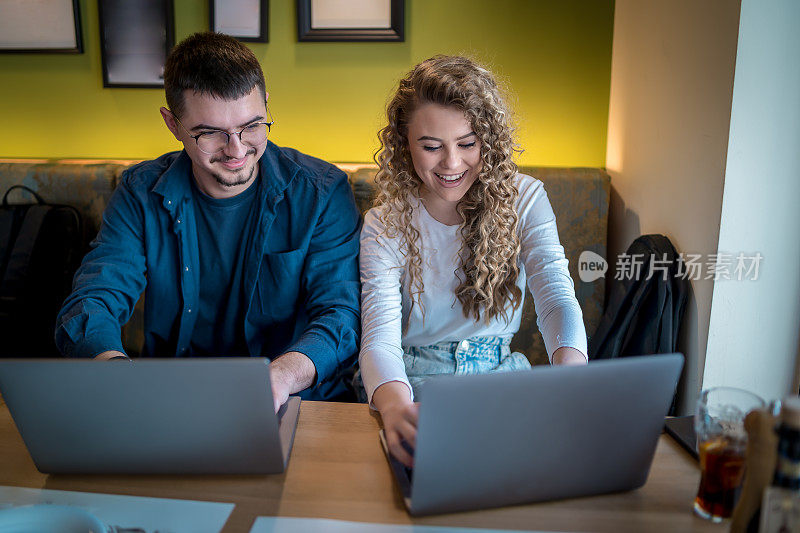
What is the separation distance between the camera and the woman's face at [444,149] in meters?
1.32

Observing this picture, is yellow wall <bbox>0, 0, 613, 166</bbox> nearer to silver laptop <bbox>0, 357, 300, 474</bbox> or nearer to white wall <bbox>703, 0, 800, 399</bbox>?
white wall <bbox>703, 0, 800, 399</bbox>

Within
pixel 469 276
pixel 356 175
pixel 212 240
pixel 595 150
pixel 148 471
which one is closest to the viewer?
pixel 148 471

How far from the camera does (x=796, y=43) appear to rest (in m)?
1.37

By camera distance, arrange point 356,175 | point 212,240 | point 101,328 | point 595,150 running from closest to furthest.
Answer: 1. point 101,328
2. point 212,240
3. point 356,175
4. point 595,150

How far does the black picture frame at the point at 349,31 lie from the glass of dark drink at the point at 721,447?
170 centimetres

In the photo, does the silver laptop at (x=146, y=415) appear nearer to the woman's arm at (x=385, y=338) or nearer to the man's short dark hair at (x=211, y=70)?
the woman's arm at (x=385, y=338)

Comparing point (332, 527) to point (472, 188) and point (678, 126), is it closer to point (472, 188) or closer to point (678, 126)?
point (472, 188)

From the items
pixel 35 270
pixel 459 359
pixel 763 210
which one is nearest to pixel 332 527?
pixel 459 359

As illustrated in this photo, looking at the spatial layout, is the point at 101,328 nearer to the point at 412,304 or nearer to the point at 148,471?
Answer: the point at 148,471

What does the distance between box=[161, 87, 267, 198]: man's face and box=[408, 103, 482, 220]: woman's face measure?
361 millimetres

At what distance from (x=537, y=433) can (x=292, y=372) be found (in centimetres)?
60

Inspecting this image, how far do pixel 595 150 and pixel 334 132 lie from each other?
0.92m

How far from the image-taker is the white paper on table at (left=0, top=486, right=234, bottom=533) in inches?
30.3

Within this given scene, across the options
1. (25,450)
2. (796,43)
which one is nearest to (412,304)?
(25,450)
